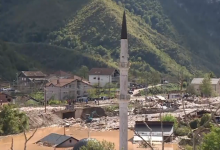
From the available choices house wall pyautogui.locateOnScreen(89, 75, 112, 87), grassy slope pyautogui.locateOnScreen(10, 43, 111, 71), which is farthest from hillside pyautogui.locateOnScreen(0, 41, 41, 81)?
house wall pyautogui.locateOnScreen(89, 75, 112, 87)

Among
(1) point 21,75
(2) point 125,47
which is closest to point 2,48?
(1) point 21,75

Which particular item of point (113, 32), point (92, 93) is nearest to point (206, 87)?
point (92, 93)

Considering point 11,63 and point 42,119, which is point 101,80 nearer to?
point 11,63

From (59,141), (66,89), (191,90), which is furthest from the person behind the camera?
(191,90)

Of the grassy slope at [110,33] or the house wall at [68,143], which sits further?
the grassy slope at [110,33]

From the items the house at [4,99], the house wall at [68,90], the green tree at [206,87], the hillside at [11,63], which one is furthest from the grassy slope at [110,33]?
the house at [4,99]

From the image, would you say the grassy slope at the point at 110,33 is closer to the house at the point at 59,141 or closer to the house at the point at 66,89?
the house at the point at 66,89
